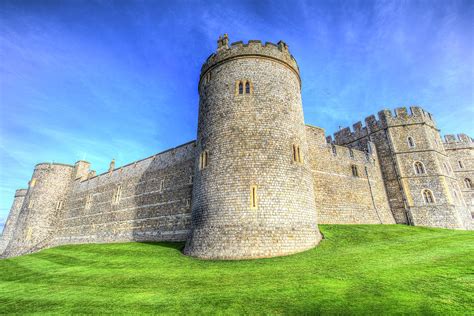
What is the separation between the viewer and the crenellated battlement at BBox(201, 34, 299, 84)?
15555 millimetres

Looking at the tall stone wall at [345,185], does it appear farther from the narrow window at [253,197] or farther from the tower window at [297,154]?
the narrow window at [253,197]

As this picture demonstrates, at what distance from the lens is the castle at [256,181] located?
12.5m

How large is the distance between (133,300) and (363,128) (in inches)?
1037

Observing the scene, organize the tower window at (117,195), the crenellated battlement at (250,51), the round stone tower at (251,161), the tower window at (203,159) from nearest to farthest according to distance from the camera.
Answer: the round stone tower at (251,161) < the tower window at (203,159) < the crenellated battlement at (250,51) < the tower window at (117,195)

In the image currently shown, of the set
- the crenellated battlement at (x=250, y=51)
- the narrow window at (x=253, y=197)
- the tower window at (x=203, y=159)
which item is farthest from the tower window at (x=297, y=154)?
the crenellated battlement at (x=250, y=51)

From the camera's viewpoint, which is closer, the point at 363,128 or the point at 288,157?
the point at 288,157

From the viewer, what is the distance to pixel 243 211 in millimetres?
12148

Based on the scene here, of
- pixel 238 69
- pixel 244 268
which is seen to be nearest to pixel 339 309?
pixel 244 268

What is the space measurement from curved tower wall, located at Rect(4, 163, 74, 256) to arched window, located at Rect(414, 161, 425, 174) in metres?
42.9

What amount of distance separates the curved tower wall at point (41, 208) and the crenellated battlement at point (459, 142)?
52.2 m

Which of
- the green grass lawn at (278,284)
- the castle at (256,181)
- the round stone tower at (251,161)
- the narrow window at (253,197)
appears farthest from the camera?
the castle at (256,181)

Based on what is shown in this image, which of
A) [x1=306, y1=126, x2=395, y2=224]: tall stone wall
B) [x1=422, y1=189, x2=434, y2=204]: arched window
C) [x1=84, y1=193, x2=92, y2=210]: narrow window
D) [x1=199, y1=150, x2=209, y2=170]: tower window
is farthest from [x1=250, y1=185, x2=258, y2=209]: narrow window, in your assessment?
[x1=84, y1=193, x2=92, y2=210]: narrow window

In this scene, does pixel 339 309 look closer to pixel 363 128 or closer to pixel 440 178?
pixel 440 178

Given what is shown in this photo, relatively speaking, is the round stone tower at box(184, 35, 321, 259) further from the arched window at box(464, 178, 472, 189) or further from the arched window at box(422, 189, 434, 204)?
the arched window at box(464, 178, 472, 189)
